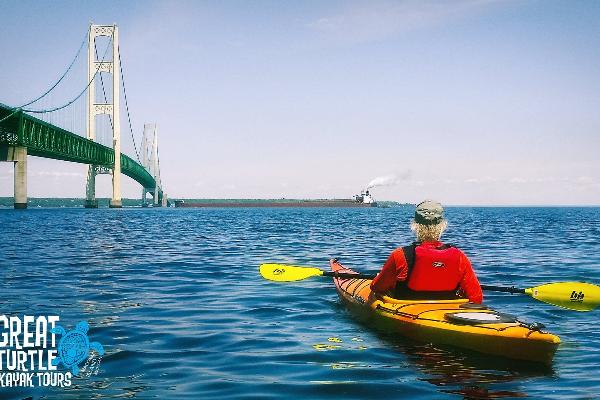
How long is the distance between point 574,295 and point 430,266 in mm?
2588

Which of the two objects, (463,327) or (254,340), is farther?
(254,340)

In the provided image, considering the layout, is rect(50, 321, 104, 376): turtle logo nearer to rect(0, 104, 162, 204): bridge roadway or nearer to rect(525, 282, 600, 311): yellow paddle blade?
rect(525, 282, 600, 311): yellow paddle blade

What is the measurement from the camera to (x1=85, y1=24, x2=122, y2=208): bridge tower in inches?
2689

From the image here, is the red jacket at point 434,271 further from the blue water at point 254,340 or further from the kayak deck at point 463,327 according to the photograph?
the blue water at point 254,340

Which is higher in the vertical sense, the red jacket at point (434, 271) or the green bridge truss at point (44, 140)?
the green bridge truss at point (44, 140)

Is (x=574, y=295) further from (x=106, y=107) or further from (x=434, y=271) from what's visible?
(x=106, y=107)

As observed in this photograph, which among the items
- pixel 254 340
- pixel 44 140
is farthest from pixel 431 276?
pixel 44 140

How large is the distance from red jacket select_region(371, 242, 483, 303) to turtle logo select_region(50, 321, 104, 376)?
332 centimetres

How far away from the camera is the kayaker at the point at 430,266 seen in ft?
20.3

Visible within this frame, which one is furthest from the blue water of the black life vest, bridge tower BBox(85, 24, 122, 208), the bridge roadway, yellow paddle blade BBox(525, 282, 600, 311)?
bridge tower BBox(85, 24, 122, 208)

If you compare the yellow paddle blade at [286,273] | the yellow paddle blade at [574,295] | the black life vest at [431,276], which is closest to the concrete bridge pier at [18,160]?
the yellow paddle blade at [286,273]

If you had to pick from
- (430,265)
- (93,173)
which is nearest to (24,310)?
(430,265)

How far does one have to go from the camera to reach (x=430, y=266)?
20.5 ft

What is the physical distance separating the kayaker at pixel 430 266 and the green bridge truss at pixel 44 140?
44.2 metres
